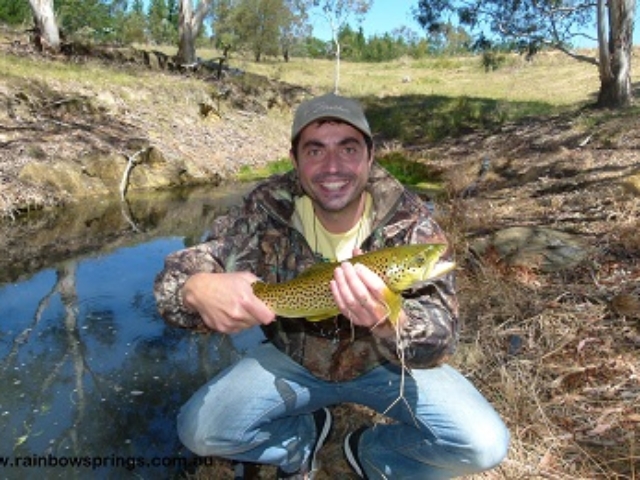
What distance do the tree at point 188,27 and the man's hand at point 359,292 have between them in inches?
884

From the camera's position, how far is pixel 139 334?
5.54 m

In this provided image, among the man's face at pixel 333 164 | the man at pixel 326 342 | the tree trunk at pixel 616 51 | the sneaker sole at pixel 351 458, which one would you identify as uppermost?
the tree trunk at pixel 616 51

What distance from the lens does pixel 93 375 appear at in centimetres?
473

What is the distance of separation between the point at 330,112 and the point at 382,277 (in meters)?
1.07

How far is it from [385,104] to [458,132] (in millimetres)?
6522

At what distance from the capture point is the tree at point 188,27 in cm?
2339

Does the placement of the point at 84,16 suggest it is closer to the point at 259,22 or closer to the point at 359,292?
the point at 259,22

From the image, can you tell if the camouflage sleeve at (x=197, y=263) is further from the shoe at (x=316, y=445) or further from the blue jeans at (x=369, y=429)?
the shoe at (x=316, y=445)

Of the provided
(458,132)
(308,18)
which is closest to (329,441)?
(458,132)

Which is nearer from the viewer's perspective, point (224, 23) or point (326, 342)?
point (326, 342)

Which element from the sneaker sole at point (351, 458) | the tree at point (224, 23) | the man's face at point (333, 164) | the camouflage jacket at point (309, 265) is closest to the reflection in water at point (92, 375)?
the sneaker sole at point (351, 458)

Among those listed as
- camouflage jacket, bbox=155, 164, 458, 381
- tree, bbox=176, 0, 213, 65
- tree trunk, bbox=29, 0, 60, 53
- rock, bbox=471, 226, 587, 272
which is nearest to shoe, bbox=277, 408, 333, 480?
camouflage jacket, bbox=155, 164, 458, 381

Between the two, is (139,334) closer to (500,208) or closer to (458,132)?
(500,208)

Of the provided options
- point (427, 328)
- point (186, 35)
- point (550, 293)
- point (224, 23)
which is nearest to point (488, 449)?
point (427, 328)
